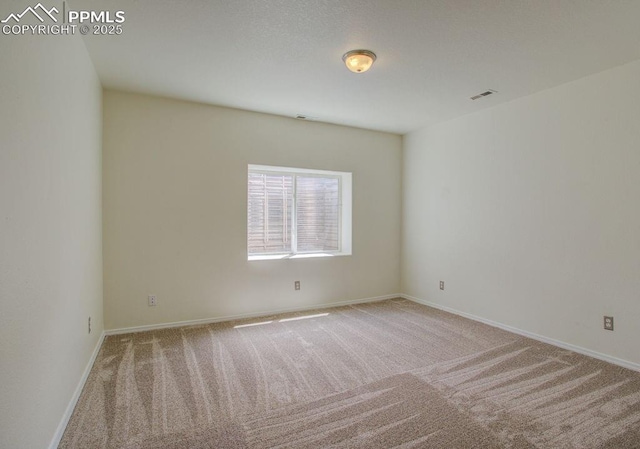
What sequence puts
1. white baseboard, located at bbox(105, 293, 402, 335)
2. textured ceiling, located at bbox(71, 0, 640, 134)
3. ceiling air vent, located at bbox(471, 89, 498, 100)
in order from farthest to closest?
1. white baseboard, located at bbox(105, 293, 402, 335)
2. ceiling air vent, located at bbox(471, 89, 498, 100)
3. textured ceiling, located at bbox(71, 0, 640, 134)

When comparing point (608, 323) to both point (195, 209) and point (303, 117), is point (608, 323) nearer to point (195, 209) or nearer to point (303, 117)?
point (303, 117)

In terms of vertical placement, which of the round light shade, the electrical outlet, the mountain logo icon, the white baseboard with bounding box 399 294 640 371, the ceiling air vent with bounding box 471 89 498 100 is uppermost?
the ceiling air vent with bounding box 471 89 498 100

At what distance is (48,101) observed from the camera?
1.73 metres

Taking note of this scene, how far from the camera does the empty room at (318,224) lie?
1.80 m

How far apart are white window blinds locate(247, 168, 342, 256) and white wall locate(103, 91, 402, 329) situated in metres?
0.26

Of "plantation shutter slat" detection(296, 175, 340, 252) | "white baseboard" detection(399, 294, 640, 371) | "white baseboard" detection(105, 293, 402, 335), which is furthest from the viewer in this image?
"plantation shutter slat" detection(296, 175, 340, 252)

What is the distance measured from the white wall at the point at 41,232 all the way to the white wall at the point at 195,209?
0.83m

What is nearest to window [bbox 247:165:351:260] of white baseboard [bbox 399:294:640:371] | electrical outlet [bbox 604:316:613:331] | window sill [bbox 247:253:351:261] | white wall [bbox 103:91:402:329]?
window sill [bbox 247:253:351:261]

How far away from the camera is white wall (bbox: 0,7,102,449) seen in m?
1.28

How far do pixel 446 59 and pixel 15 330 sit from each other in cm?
320

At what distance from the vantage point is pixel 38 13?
5.39 ft

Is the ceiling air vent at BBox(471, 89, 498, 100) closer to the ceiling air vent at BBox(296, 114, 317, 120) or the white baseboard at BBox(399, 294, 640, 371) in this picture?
the ceiling air vent at BBox(296, 114, 317, 120)

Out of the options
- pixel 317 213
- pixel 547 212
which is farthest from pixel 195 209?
pixel 547 212

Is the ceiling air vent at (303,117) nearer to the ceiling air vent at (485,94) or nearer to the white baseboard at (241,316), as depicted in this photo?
the ceiling air vent at (485,94)
